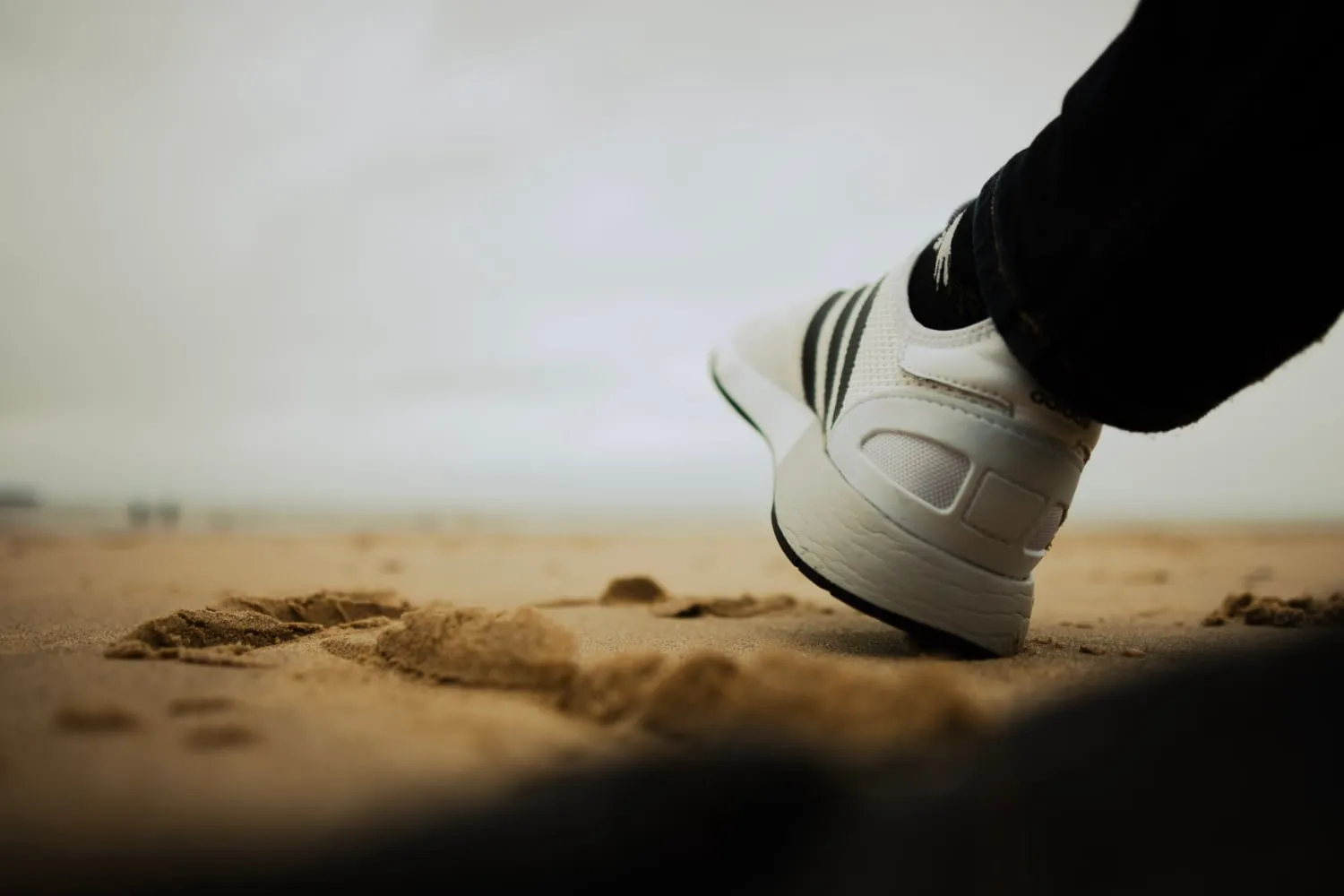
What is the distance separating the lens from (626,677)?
69 cm

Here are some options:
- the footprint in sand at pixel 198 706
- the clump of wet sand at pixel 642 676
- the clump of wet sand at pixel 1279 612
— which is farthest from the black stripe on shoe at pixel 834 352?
the footprint in sand at pixel 198 706

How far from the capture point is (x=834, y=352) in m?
1.29

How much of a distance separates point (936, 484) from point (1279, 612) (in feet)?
2.39

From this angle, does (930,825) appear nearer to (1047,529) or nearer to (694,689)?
(694,689)

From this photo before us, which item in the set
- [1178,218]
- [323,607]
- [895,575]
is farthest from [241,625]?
[1178,218]

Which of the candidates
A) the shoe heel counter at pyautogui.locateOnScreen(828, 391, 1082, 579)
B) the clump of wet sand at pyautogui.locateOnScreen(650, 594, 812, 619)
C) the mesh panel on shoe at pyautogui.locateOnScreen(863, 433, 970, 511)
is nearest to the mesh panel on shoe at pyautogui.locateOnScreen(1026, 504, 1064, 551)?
the shoe heel counter at pyautogui.locateOnScreen(828, 391, 1082, 579)

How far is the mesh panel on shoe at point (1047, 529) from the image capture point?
1021mm

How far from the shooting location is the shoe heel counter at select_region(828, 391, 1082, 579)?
3.17 feet

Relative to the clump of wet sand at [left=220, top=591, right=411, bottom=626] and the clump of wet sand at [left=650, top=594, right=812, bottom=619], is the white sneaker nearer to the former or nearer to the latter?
the clump of wet sand at [left=650, top=594, right=812, bottom=619]

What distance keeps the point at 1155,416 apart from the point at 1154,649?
0.35 metres

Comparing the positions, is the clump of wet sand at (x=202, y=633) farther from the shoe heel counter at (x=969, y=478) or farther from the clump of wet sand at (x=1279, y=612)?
the clump of wet sand at (x=1279, y=612)

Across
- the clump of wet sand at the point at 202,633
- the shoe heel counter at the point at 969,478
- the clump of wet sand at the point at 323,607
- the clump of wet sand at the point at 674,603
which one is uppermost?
the shoe heel counter at the point at 969,478

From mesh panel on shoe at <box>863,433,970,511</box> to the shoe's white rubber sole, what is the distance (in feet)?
0.17

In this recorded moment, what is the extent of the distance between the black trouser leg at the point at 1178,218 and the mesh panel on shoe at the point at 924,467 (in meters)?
0.16
